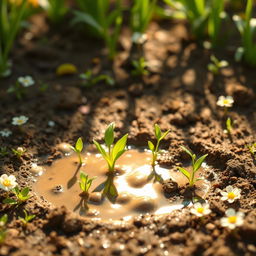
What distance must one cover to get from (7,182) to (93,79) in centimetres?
120

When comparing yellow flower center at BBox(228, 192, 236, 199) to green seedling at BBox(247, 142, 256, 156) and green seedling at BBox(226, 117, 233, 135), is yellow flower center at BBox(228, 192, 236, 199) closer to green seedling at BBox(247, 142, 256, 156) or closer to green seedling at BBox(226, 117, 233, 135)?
green seedling at BBox(247, 142, 256, 156)

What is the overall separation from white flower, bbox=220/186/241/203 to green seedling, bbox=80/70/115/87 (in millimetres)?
1254

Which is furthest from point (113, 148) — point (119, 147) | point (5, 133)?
point (5, 133)

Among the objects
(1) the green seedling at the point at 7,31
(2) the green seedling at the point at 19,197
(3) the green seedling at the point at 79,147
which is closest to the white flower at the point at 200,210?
(3) the green seedling at the point at 79,147

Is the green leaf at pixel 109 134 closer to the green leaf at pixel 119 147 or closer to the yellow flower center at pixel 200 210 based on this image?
the green leaf at pixel 119 147

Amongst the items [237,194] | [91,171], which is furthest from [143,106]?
[237,194]

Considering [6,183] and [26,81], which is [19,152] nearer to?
[6,183]

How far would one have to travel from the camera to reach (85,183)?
2439 mm

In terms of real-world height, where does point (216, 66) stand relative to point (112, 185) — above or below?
above

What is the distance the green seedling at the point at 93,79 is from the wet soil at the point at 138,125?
0.04 m

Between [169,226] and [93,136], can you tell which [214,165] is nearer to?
[169,226]

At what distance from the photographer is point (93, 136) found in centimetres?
293

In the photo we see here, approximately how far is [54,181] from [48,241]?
17.9 inches

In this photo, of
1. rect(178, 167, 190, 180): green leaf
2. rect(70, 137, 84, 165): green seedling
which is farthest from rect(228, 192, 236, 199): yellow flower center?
rect(70, 137, 84, 165): green seedling
